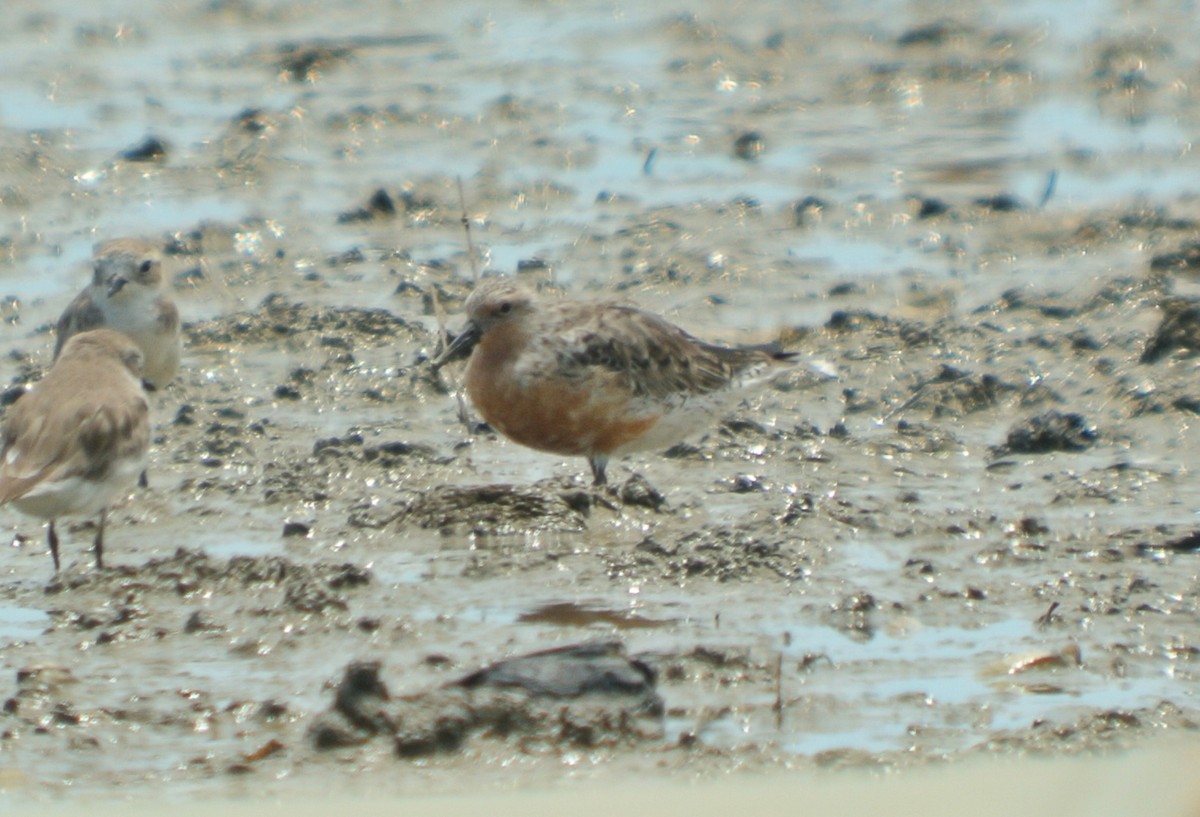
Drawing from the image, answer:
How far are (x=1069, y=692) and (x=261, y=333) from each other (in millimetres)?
5523

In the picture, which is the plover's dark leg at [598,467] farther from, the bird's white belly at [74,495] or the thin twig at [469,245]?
the bird's white belly at [74,495]

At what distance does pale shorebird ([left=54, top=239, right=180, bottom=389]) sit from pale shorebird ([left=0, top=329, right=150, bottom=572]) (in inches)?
46.8

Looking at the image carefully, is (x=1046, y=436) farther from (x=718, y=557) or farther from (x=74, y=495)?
(x=74, y=495)

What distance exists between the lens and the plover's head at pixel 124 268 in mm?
9016

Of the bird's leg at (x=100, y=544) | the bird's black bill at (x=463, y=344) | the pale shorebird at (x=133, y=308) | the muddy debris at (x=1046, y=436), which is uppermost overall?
the pale shorebird at (x=133, y=308)

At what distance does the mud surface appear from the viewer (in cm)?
554

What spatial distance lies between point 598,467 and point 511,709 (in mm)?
3123

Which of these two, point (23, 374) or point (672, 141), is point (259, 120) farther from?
point (23, 374)

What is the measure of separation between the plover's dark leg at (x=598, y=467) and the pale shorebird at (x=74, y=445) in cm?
180

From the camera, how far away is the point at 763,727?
5297 mm

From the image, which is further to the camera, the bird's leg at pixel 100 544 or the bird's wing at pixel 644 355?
the bird's wing at pixel 644 355

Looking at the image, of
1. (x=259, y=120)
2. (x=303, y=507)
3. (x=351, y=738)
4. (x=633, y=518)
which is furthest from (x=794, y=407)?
(x=259, y=120)

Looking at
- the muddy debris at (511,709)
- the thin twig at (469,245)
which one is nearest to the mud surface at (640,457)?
the muddy debris at (511,709)

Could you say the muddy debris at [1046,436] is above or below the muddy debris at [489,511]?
above
